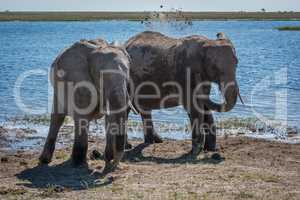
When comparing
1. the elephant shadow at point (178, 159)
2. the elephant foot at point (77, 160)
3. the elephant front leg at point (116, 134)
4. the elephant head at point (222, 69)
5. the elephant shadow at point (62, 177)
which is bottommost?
the elephant shadow at point (178, 159)

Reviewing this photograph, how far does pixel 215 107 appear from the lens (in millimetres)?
13039

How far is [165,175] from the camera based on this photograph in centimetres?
1070

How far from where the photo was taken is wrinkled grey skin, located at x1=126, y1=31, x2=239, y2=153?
13031 millimetres

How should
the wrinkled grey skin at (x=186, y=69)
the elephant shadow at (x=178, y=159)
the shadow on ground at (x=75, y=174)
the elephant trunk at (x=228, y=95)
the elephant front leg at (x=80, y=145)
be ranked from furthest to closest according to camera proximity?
the wrinkled grey skin at (x=186, y=69)
the elephant trunk at (x=228, y=95)
the elephant shadow at (x=178, y=159)
the elephant front leg at (x=80, y=145)
the shadow on ground at (x=75, y=174)

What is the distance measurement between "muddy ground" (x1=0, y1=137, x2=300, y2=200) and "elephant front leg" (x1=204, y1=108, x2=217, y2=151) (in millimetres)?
226

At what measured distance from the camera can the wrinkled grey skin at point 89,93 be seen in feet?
34.4

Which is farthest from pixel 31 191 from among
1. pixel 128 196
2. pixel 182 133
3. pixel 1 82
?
pixel 1 82

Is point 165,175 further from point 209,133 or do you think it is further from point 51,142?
point 209,133

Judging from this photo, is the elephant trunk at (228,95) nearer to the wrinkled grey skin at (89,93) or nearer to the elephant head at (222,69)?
the elephant head at (222,69)

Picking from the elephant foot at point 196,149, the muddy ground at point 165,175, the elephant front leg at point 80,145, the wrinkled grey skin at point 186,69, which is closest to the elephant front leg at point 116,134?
the muddy ground at point 165,175

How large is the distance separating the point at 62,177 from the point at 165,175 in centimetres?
166

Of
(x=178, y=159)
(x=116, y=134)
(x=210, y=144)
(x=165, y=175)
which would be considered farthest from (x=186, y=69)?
(x=116, y=134)

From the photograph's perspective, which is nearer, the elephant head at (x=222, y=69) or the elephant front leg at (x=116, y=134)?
the elephant front leg at (x=116, y=134)

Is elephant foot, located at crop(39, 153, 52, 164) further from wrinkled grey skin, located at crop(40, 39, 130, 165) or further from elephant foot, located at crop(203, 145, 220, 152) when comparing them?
elephant foot, located at crop(203, 145, 220, 152)
